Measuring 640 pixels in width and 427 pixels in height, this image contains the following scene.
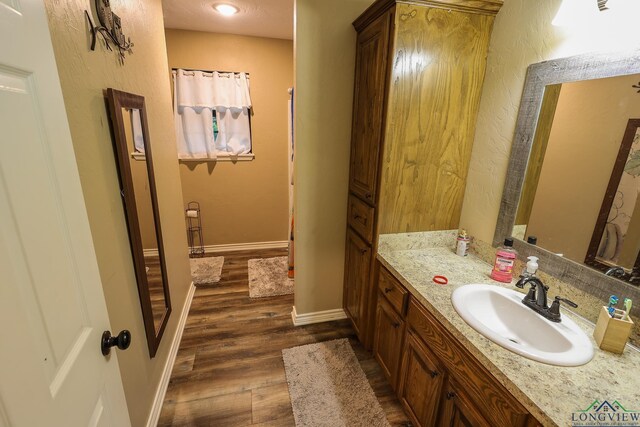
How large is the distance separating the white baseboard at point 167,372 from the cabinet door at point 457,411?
4.93 feet

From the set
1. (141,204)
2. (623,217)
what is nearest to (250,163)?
(141,204)

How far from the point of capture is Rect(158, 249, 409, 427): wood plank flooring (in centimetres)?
170

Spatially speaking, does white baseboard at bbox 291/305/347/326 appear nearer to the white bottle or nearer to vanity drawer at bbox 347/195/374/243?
vanity drawer at bbox 347/195/374/243

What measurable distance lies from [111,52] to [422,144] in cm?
161

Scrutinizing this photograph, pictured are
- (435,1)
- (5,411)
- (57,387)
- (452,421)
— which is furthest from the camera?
(435,1)

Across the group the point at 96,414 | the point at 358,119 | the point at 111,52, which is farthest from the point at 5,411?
the point at 358,119

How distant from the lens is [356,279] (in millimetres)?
2172

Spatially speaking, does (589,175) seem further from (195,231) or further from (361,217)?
(195,231)

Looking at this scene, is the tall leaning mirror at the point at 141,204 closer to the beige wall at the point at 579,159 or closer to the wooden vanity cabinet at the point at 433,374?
the wooden vanity cabinet at the point at 433,374

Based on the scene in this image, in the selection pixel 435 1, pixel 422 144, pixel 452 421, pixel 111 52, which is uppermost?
pixel 435 1

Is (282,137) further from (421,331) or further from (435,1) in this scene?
(421,331)

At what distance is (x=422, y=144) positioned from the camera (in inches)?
67.3

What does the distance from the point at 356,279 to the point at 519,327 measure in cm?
108

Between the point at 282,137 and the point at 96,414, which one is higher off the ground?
the point at 282,137
